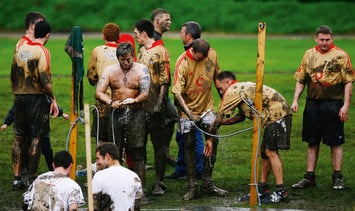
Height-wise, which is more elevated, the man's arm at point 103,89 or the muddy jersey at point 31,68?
the muddy jersey at point 31,68

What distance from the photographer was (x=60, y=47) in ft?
108

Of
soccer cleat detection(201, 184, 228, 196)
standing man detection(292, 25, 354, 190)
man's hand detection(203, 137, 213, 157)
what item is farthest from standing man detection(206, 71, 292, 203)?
standing man detection(292, 25, 354, 190)

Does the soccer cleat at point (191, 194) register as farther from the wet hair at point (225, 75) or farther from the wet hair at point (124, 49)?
the wet hair at point (124, 49)

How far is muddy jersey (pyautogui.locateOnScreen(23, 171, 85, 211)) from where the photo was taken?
1095 centimetres

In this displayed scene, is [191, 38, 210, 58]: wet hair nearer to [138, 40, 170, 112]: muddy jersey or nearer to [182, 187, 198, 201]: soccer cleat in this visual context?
[138, 40, 170, 112]: muddy jersey

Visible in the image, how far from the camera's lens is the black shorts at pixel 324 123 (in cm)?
1516

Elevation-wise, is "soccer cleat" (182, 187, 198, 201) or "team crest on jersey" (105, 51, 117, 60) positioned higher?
"team crest on jersey" (105, 51, 117, 60)

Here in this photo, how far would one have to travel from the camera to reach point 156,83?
1503 cm

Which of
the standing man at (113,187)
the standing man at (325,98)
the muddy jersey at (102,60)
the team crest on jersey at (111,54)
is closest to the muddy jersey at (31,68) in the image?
the muddy jersey at (102,60)

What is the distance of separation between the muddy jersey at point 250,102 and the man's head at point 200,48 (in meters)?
0.66

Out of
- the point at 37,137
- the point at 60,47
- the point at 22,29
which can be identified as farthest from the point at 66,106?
the point at 22,29

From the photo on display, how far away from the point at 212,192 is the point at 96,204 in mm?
3725

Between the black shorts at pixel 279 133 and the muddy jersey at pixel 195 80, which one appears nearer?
the black shorts at pixel 279 133

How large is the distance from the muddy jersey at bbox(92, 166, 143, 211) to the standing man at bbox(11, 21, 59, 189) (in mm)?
4014
